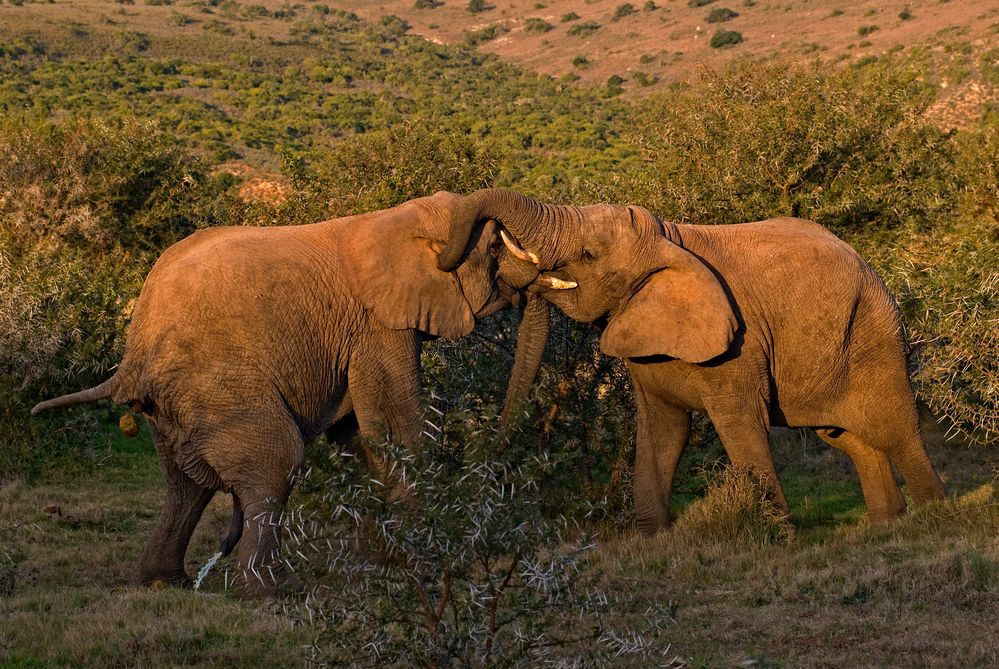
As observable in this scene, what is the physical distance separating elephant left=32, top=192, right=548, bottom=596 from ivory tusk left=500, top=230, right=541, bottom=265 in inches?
3.2

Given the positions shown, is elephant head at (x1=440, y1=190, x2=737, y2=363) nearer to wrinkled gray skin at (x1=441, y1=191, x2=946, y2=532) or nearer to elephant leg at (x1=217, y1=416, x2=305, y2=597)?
wrinkled gray skin at (x1=441, y1=191, x2=946, y2=532)

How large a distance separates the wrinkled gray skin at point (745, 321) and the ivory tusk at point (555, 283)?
2 cm

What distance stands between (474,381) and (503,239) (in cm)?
212

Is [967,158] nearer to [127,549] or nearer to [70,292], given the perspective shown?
[70,292]

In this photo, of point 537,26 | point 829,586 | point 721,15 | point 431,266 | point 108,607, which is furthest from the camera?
point 537,26

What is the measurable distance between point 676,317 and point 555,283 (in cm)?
95

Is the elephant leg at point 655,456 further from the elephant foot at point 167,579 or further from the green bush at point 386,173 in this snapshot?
the green bush at point 386,173

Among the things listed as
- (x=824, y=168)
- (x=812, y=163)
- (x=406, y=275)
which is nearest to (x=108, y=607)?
(x=406, y=275)

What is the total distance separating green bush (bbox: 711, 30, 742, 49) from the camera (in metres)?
87.9

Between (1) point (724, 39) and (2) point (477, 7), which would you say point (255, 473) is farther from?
(2) point (477, 7)

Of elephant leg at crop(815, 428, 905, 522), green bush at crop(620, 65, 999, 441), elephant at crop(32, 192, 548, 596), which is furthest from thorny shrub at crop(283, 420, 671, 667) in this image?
green bush at crop(620, 65, 999, 441)

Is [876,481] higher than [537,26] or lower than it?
higher

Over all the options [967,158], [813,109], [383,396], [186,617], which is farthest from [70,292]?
[967,158]

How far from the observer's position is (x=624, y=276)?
9.69 metres
